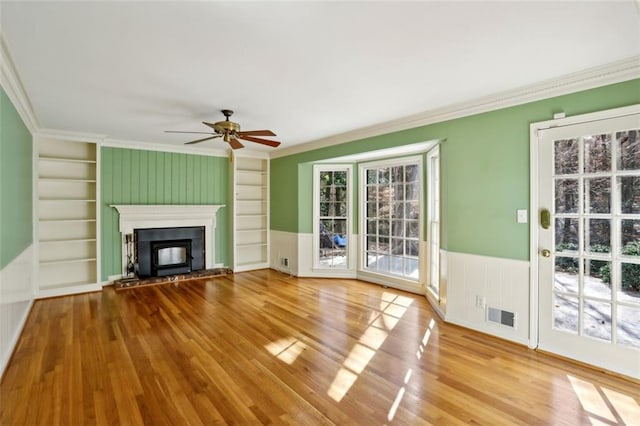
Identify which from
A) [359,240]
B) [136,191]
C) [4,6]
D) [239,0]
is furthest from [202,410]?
[136,191]

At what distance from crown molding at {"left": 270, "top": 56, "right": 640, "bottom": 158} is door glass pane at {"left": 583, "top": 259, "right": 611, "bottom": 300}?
1527 millimetres

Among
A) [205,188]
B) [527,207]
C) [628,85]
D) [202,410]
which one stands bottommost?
[202,410]

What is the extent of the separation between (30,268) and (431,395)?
503cm

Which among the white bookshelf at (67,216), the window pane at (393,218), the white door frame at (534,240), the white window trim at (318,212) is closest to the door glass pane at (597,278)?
the white door frame at (534,240)

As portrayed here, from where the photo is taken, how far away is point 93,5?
5.82 ft

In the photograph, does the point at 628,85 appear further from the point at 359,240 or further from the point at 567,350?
the point at 359,240

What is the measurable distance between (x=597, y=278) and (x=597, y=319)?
355 mm

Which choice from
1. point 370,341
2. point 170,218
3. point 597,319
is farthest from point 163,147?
point 597,319

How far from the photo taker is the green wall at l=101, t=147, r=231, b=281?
5285 mm

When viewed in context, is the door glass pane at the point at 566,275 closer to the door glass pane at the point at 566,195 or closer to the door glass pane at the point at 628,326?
the door glass pane at the point at 628,326

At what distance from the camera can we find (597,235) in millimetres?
2680

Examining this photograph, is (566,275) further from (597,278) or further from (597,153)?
(597,153)

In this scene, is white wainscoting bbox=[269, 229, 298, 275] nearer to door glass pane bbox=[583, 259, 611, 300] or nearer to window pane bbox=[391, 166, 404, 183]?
window pane bbox=[391, 166, 404, 183]

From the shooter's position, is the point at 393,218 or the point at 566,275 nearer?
the point at 566,275
